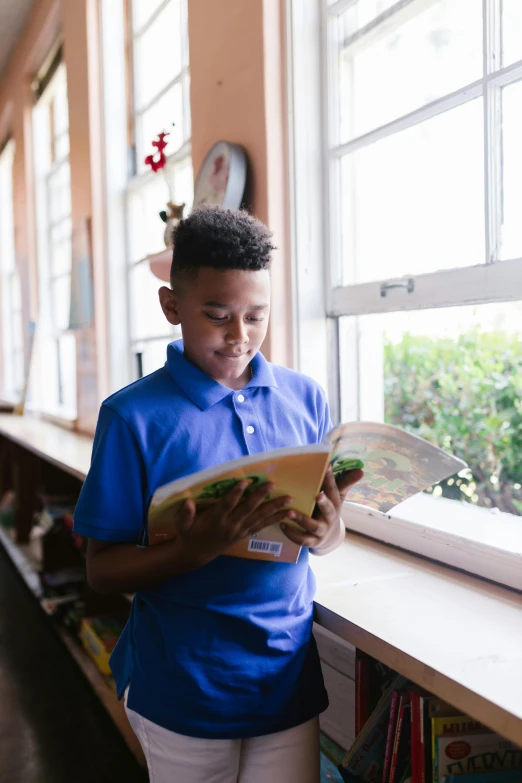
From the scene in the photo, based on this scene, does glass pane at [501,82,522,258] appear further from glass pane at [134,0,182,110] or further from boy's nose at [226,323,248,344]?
glass pane at [134,0,182,110]

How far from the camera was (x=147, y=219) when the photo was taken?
3.39m

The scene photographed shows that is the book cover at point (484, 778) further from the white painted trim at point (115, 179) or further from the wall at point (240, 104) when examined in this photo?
the white painted trim at point (115, 179)

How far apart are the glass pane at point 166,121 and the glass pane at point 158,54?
2.1 inches

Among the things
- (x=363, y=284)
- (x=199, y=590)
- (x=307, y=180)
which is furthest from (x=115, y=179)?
(x=199, y=590)

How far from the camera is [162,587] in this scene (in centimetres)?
110

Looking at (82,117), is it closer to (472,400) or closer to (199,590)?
(472,400)

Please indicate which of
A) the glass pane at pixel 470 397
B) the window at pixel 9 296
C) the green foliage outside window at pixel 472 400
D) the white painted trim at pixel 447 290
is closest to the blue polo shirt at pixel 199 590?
the white painted trim at pixel 447 290

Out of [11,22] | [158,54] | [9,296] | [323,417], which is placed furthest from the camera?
[9,296]

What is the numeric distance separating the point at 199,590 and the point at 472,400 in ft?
5.99

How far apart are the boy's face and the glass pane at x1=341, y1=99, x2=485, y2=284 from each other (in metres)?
0.66

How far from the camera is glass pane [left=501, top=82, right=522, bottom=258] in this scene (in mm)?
1406

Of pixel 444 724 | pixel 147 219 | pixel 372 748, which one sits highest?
pixel 147 219

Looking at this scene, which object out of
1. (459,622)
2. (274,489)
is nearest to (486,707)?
(459,622)

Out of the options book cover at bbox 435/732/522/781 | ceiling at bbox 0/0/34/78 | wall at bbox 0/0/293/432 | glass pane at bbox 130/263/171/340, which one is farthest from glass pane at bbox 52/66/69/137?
book cover at bbox 435/732/522/781
